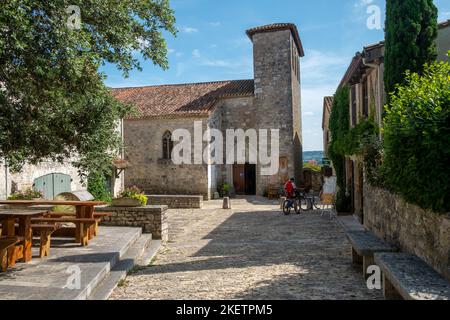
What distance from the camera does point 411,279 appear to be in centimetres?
Answer: 428

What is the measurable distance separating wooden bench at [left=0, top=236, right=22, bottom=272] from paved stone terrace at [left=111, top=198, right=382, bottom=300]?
1788mm

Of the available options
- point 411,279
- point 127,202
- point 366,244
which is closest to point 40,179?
point 127,202

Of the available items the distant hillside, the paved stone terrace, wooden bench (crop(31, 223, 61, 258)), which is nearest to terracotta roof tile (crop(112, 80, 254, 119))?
the paved stone terrace

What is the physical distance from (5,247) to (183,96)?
65.4 feet

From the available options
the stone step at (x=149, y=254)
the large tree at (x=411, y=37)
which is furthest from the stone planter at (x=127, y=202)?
the large tree at (x=411, y=37)

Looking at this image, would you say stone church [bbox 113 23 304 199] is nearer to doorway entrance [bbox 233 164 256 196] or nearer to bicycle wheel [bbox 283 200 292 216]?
doorway entrance [bbox 233 164 256 196]

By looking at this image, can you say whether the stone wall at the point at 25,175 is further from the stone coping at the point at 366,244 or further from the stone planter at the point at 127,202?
the stone coping at the point at 366,244

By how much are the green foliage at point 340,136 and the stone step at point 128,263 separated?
27.0ft

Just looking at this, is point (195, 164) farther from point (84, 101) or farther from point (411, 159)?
point (411, 159)

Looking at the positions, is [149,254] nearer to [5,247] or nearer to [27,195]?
[5,247]

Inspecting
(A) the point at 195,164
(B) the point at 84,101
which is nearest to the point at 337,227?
(B) the point at 84,101

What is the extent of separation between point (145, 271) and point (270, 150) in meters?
17.7

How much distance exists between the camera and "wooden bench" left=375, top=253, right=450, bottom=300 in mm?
3801

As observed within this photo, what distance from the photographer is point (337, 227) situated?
12.2 meters
